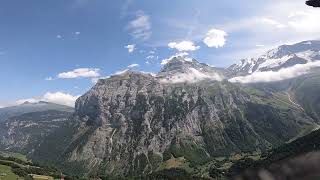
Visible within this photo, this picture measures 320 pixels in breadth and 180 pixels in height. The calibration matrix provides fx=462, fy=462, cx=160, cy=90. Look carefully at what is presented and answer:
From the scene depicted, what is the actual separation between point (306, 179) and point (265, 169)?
0.60 meters

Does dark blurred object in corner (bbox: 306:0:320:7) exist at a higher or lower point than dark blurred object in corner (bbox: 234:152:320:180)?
higher

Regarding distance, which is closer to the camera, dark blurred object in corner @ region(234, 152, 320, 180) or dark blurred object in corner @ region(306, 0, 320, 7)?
dark blurred object in corner @ region(234, 152, 320, 180)

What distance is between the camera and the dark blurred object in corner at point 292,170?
4734mm

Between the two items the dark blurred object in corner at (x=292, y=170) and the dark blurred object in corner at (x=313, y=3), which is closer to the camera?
the dark blurred object in corner at (x=292, y=170)

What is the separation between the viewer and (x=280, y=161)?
508 centimetres

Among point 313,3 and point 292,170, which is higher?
point 313,3

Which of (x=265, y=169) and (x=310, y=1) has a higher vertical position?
(x=310, y=1)

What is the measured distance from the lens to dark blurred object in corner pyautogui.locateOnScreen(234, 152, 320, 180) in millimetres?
4734

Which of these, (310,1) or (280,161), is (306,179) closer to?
(280,161)

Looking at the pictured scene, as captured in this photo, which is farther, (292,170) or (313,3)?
(313,3)

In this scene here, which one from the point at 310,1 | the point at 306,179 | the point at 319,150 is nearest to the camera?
the point at 306,179

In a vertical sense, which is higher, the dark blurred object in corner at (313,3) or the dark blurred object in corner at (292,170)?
the dark blurred object in corner at (313,3)

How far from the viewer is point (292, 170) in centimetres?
488

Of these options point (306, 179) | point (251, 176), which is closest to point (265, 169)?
point (251, 176)
